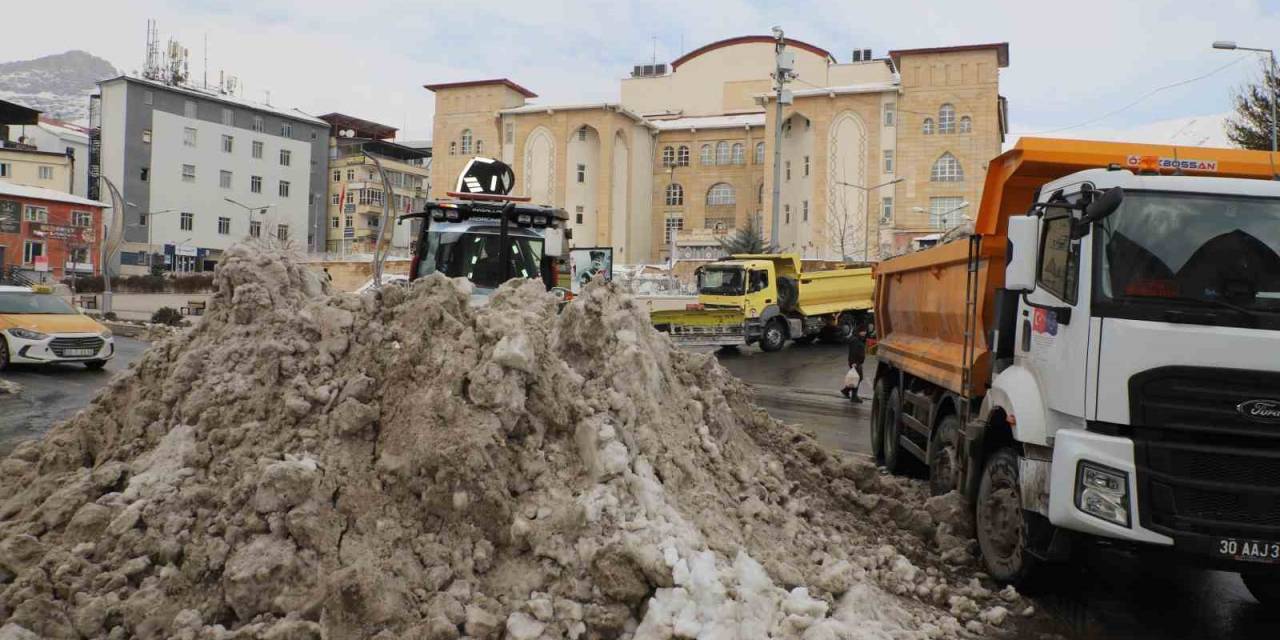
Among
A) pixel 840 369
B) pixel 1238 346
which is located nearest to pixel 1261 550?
pixel 1238 346

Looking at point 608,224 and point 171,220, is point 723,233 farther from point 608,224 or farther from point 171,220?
point 171,220

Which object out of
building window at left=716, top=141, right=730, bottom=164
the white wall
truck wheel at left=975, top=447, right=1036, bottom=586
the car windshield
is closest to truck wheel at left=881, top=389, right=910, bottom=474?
truck wheel at left=975, top=447, right=1036, bottom=586

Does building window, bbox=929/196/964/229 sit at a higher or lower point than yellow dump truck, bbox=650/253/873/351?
higher

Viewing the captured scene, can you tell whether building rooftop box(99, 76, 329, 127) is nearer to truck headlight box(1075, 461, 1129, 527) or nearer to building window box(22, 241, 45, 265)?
building window box(22, 241, 45, 265)

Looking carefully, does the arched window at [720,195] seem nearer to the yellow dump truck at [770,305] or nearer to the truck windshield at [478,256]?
the yellow dump truck at [770,305]

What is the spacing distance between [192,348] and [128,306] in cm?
4565

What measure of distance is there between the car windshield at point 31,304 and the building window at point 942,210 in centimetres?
5347

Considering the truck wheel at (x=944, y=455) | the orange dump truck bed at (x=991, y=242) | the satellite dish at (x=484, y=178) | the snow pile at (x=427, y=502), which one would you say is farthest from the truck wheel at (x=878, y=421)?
the satellite dish at (x=484, y=178)

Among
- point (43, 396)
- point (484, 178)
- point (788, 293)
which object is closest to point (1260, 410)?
point (484, 178)

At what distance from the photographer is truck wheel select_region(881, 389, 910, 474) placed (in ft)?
33.5

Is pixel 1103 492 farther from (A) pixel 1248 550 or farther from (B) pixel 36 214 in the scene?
(B) pixel 36 214

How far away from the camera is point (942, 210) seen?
202ft

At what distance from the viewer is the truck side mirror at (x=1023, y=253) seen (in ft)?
19.3

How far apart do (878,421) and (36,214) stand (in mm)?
63969
